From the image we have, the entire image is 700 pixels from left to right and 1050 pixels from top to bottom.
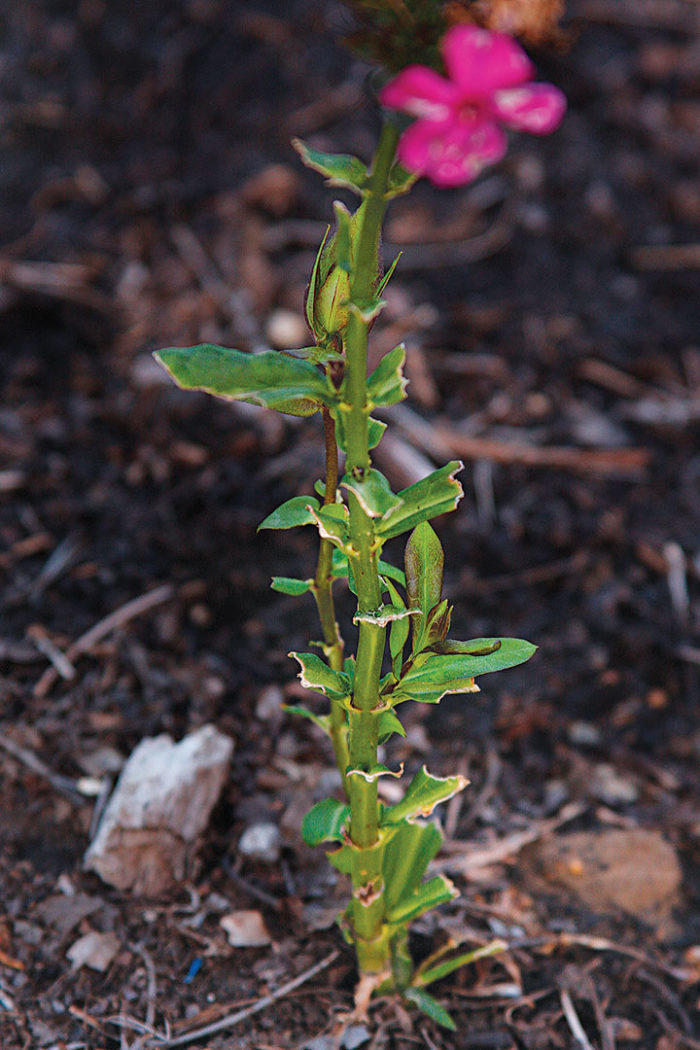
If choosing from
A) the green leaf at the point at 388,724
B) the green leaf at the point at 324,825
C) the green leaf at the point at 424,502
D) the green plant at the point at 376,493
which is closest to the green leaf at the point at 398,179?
the green plant at the point at 376,493

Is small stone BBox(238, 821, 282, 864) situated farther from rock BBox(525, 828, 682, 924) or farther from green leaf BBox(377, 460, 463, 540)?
green leaf BBox(377, 460, 463, 540)

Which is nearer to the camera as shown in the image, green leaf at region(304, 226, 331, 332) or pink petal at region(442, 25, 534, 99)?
pink petal at region(442, 25, 534, 99)

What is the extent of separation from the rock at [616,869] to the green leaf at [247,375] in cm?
127

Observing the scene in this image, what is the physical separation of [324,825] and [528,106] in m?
1.07

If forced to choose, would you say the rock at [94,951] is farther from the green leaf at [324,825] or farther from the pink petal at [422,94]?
the pink petal at [422,94]

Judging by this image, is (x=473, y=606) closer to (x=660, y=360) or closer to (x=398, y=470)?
(x=398, y=470)

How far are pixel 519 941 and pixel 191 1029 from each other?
2.07ft

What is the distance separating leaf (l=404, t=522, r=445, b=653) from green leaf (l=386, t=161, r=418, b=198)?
0.47 m

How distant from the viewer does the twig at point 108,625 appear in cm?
207

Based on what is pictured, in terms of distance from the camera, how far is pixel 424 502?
1.19 meters

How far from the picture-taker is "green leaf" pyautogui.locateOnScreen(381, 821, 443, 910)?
156cm

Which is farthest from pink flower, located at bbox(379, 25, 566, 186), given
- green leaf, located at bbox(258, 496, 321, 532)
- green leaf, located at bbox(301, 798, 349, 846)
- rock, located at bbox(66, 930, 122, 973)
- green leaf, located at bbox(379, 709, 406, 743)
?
rock, located at bbox(66, 930, 122, 973)

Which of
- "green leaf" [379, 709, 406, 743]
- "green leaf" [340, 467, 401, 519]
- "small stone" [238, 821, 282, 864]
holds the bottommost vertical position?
"small stone" [238, 821, 282, 864]

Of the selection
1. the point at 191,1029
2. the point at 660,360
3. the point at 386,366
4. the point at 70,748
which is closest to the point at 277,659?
the point at 70,748
